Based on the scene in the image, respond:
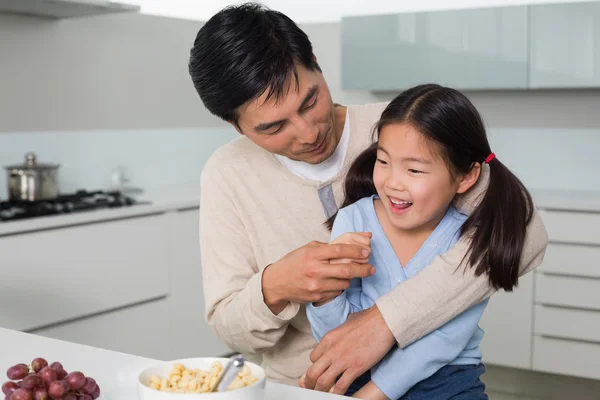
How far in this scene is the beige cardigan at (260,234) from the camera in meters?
1.63

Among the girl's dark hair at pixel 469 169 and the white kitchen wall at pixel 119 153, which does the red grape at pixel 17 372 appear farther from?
the white kitchen wall at pixel 119 153

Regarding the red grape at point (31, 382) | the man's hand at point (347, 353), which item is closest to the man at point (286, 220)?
the man's hand at point (347, 353)

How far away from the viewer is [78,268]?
3.14 m

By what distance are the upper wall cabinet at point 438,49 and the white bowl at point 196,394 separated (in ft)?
10.5

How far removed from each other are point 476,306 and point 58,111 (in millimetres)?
2702

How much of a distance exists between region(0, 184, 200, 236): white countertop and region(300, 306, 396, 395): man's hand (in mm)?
1763

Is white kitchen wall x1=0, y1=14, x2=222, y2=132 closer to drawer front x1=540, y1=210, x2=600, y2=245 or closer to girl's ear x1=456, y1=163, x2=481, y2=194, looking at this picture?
drawer front x1=540, y1=210, x2=600, y2=245

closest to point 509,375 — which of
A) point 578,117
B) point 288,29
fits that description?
point 578,117

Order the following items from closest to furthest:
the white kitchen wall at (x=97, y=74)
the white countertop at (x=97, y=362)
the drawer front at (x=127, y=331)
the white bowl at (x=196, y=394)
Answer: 1. the white bowl at (x=196, y=394)
2. the white countertop at (x=97, y=362)
3. the drawer front at (x=127, y=331)
4. the white kitchen wall at (x=97, y=74)

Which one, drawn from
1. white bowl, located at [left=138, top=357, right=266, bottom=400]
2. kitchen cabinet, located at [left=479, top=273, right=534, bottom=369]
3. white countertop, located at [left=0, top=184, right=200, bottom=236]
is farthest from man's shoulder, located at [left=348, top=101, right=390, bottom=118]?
kitchen cabinet, located at [left=479, top=273, right=534, bottom=369]

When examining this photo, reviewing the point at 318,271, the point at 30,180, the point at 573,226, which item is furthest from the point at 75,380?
the point at 573,226

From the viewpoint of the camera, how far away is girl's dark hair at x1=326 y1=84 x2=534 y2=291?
156 cm

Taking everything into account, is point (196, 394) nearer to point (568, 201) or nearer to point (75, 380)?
point (75, 380)

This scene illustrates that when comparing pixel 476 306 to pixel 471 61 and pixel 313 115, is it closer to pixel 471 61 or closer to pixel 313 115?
pixel 313 115
